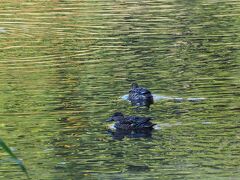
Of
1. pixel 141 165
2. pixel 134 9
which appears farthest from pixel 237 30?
pixel 141 165

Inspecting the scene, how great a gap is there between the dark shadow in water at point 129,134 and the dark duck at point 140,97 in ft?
6.84

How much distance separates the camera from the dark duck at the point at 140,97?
16.1m

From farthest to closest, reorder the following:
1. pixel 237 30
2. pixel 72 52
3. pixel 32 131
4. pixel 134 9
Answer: pixel 134 9, pixel 237 30, pixel 72 52, pixel 32 131

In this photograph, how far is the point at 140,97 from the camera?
52.5ft

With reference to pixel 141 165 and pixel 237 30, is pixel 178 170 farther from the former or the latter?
pixel 237 30

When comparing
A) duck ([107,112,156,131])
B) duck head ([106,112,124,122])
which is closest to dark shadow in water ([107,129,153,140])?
duck ([107,112,156,131])

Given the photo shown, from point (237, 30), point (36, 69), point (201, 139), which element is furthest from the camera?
point (237, 30)

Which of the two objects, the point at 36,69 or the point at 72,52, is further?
the point at 72,52

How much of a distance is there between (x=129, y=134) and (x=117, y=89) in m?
4.03

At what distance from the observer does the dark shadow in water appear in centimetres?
1361

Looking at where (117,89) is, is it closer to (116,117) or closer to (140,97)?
(140,97)

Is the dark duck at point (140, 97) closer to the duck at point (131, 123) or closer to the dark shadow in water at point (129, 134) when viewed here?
the duck at point (131, 123)

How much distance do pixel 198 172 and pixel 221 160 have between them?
28.5 inches

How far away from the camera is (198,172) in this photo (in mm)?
11148
